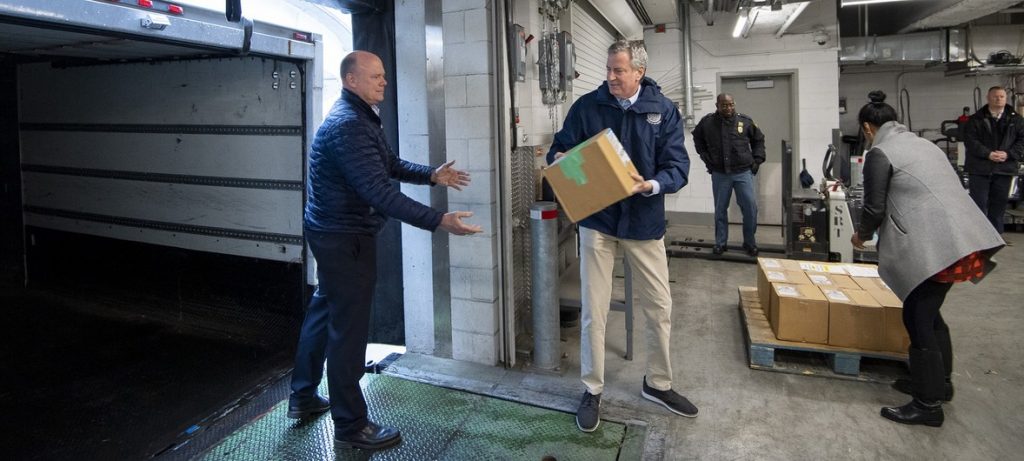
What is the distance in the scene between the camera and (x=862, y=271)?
13.6ft

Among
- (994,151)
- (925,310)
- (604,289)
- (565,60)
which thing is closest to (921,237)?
(925,310)

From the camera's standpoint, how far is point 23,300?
18.7ft

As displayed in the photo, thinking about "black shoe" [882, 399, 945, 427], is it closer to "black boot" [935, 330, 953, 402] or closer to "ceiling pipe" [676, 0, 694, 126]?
"black boot" [935, 330, 953, 402]

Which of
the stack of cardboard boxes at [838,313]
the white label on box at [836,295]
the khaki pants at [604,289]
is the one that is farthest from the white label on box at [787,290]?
the khaki pants at [604,289]

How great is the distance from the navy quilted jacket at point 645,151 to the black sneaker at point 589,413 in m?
0.87

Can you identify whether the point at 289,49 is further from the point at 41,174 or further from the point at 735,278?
the point at 735,278

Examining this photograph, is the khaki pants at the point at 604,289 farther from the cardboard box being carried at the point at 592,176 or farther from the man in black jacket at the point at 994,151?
the man in black jacket at the point at 994,151

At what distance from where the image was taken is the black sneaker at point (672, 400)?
302 centimetres

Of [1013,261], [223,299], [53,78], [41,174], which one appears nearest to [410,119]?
[223,299]

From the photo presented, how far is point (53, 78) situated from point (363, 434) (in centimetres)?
521

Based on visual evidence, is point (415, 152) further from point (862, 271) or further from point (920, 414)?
point (862, 271)

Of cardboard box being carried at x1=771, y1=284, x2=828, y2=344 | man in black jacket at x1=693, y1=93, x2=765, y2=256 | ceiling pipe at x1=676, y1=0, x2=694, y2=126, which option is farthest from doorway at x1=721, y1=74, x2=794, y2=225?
cardboard box being carried at x1=771, y1=284, x2=828, y2=344

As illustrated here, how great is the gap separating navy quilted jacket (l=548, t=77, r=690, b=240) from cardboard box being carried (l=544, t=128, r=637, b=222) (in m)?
0.26

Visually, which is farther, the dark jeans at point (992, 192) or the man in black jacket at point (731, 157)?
the man in black jacket at point (731, 157)
